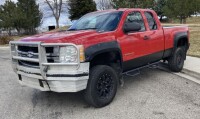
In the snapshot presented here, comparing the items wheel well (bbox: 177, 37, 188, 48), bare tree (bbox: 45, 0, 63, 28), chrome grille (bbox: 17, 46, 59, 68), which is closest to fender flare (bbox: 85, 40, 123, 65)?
Result: chrome grille (bbox: 17, 46, 59, 68)

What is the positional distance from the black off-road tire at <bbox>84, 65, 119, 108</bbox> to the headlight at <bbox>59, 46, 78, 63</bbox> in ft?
1.75

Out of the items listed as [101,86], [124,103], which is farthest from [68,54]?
[124,103]

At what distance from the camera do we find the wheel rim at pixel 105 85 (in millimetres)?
5230

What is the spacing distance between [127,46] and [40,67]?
1.94 meters

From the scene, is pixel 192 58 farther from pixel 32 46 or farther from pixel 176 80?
pixel 32 46

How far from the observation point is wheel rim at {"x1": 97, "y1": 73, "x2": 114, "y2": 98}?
17.2 feet

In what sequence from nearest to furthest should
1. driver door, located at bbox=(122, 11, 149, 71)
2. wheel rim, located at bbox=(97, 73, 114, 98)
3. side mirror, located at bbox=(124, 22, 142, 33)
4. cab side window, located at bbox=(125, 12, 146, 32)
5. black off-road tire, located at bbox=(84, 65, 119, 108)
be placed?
black off-road tire, located at bbox=(84, 65, 119, 108), wheel rim, located at bbox=(97, 73, 114, 98), side mirror, located at bbox=(124, 22, 142, 33), driver door, located at bbox=(122, 11, 149, 71), cab side window, located at bbox=(125, 12, 146, 32)

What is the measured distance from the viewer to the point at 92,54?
491 cm

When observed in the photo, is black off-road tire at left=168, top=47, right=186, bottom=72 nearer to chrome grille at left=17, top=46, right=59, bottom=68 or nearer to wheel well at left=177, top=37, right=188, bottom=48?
wheel well at left=177, top=37, right=188, bottom=48

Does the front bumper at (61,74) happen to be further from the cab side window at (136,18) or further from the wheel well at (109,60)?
the cab side window at (136,18)

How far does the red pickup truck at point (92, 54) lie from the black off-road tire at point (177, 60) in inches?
36.2

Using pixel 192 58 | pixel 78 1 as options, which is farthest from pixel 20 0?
pixel 192 58

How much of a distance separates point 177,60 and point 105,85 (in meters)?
3.37

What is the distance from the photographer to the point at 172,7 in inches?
1198
